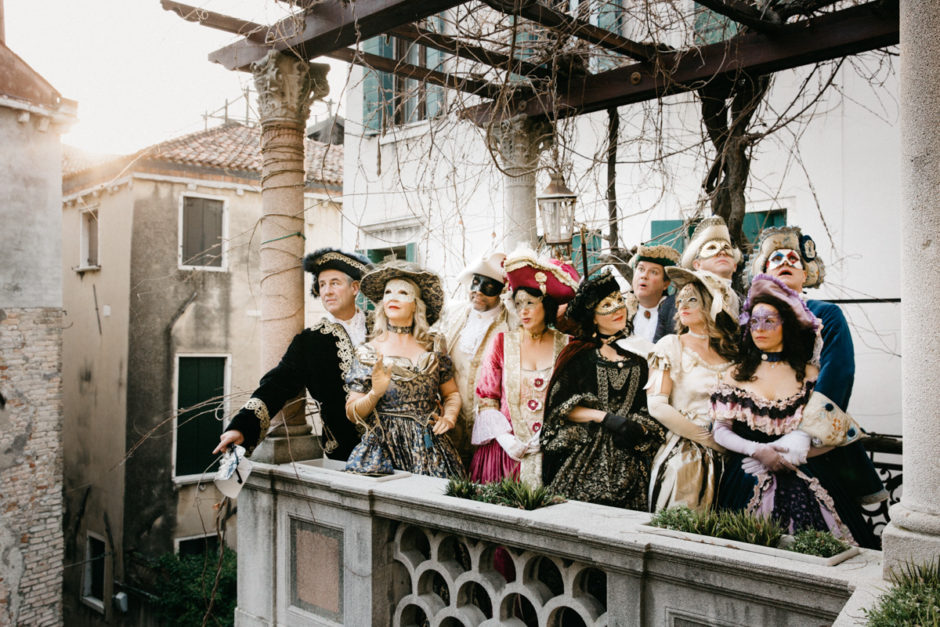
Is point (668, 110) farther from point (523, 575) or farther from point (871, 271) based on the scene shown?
point (523, 575)

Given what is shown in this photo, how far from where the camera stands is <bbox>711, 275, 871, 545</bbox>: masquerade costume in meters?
3.06

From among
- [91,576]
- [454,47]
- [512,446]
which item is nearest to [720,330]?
[512,446]

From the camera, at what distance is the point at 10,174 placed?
1088 cm

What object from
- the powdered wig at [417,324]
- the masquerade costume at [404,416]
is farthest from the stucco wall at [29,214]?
the masquerade costume at [404,416]

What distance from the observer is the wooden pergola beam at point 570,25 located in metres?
3.69

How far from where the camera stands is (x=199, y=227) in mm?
14969

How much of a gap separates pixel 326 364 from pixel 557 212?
1.65 m

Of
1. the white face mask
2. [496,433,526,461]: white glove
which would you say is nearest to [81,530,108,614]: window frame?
the white face mask

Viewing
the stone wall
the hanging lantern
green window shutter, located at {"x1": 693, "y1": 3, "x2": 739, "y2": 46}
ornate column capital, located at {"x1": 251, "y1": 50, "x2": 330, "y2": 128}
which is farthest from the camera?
the stone wall

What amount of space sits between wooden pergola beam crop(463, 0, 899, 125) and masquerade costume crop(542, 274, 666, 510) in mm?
1288

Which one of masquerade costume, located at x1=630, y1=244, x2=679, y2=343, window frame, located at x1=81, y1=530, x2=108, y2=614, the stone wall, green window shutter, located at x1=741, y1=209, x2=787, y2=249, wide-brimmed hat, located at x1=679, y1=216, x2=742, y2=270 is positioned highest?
green window shutter, located at x1=741, y1=209, x2=787, y2=249

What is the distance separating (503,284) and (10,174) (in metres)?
9.44

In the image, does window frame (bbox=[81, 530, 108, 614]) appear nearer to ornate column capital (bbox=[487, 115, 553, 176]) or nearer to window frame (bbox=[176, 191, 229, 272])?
window frame (bbox=[176, 191, 229, 272])

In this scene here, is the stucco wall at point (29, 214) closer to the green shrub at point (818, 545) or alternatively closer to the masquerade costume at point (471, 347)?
the masquerade costume at point (471, 347)
